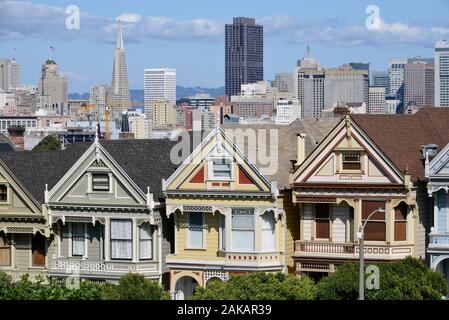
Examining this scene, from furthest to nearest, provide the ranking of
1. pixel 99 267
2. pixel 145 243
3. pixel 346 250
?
1. pixel 99 267
2. pixel 145 243
3. pixel 346 250

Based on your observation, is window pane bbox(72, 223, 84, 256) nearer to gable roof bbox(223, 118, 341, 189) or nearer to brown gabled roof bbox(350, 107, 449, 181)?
gable roof bbox(223, 118, 341, 189)

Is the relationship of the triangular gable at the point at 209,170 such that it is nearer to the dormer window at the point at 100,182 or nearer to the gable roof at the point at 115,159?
the gable roof at the point at 115,159

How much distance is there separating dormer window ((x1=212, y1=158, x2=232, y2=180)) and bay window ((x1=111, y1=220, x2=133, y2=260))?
2532 millimetres

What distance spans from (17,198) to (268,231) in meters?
6.70

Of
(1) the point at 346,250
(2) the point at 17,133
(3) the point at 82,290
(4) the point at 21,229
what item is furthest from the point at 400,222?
(2) the point at 17,133

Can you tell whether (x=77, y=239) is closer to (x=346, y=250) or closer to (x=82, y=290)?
(x=346, y=250)

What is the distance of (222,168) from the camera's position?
3759cm

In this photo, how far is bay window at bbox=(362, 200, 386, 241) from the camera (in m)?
36.3

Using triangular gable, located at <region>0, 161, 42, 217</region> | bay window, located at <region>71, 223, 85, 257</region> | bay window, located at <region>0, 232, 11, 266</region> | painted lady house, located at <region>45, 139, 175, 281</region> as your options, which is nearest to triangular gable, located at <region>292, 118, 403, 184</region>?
painted lady house, located at <region>45, 139, 175, 281</region>

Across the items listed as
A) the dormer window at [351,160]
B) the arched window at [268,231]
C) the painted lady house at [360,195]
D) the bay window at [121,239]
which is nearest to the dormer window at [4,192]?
the bay window at [121,239]

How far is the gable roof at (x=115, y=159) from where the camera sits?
39250 mm
